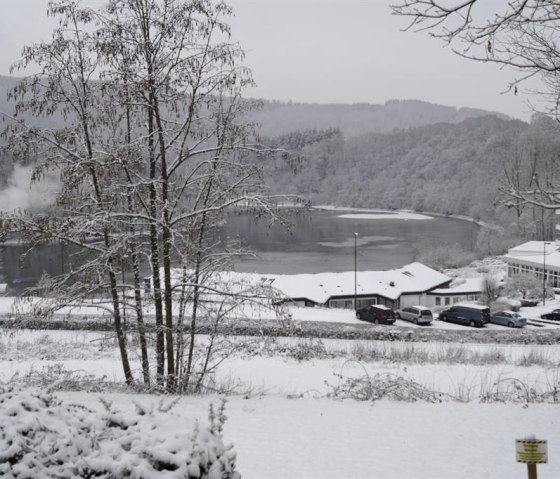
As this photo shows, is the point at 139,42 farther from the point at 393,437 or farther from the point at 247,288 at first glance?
the point at 393,437

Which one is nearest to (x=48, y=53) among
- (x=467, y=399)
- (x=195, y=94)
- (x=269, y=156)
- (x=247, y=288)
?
(x=195, y=94)

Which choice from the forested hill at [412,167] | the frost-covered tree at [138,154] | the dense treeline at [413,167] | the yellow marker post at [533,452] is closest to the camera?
the yellow marker post at [533,452]

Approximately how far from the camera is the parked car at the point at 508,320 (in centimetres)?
2383

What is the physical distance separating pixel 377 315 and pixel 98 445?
21498 millimetres

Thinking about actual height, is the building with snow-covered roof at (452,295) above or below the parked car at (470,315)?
below

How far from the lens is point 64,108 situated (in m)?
7.82

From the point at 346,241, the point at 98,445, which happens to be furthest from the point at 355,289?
the point at 346,241

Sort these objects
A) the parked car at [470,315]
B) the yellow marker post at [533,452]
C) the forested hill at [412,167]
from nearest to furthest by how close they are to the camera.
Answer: the yellow marker post at [533,452] → the parked car at [470,315] → the forested hill at [412,167]

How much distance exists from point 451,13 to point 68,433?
401cm

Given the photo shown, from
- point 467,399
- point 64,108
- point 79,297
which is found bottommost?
point 467,399

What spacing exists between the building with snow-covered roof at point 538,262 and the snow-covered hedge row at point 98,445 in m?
36.7

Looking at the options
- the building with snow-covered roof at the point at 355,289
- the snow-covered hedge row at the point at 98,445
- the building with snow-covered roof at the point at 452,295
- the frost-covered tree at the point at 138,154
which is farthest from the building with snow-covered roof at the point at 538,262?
the snow-covered hedge row at the point at 98,445

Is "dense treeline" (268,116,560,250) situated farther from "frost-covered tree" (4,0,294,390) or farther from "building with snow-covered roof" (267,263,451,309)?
"frost-covered tree" (4,0,294,390)

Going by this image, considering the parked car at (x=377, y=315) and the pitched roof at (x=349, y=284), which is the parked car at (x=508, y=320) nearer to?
the parked car at (x=377, y=315)
